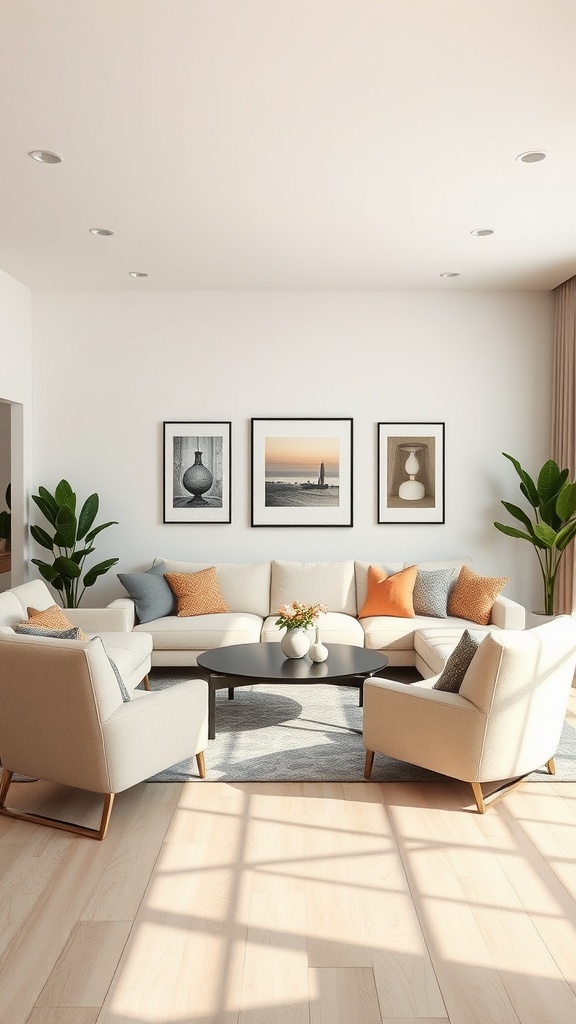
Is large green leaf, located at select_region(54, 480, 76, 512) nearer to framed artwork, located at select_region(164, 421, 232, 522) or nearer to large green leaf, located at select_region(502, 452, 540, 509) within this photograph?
framed artwork, located at select_region(164, 421, 232, 522)

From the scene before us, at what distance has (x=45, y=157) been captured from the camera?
12.5 feet

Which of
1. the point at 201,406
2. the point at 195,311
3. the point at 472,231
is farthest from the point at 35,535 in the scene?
the point at 472,231

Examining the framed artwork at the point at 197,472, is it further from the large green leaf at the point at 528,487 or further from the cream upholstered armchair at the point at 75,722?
the cream upholstered armchair at the point at 75,722

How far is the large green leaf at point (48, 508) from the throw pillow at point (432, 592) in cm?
276

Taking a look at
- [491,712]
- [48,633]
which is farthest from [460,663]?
[48,633]

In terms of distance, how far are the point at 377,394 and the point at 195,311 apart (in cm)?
161

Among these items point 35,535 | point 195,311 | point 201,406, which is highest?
point 195,311

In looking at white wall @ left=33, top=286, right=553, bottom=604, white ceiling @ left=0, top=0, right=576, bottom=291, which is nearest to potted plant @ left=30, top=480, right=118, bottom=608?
white wall @ left=33, top=286, right=553, bottom=604

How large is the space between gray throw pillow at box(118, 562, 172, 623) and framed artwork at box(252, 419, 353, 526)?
103cm

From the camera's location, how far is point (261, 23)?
8.86 ft

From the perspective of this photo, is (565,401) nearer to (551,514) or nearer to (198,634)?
(551,514)

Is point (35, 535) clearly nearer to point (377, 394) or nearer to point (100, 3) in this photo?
point (377, 394)

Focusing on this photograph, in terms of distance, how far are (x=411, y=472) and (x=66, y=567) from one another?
2787 millimetres

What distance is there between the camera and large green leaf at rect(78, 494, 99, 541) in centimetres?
620
